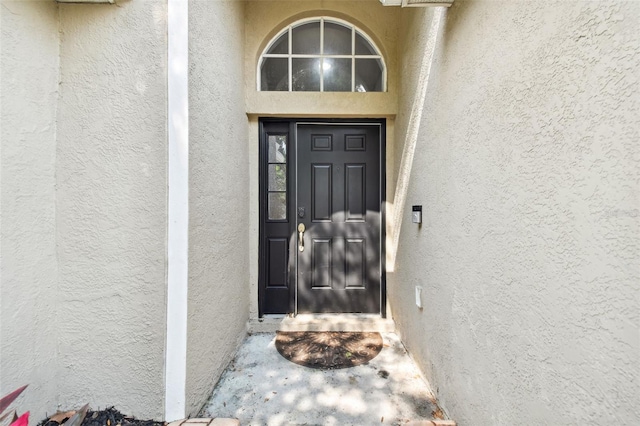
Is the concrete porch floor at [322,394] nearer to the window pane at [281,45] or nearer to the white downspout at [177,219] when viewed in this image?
the white downspout at [177,219]

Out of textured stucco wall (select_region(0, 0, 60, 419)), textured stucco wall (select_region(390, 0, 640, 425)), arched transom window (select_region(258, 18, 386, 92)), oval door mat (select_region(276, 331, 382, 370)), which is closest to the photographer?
textured stucco wall (select_region(390, 0, 640, 425))

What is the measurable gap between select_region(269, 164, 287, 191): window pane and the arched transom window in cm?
84

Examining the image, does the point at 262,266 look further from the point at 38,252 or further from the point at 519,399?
the point at 519,399

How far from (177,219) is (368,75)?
8.12ft

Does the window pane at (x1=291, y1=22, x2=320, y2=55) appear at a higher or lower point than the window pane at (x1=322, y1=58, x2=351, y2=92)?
higher

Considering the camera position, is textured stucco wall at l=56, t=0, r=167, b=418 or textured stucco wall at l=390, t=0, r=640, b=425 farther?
textured stucco wall at l=56, t=0, r=167, b=418

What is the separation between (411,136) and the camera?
2.29 m

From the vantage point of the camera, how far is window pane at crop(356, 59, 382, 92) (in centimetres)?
289

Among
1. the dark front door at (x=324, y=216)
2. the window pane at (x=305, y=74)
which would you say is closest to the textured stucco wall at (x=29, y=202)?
the dark front door at (x=324, y=216)

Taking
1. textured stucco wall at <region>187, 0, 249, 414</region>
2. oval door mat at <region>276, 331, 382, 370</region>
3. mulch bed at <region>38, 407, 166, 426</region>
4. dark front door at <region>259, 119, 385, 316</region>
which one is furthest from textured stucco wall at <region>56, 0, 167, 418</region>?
dark front door at <region>259, 119, 385, 316</region>

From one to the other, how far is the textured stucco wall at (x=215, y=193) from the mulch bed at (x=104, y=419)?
26 centimetres

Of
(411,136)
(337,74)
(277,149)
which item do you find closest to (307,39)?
(337,74)

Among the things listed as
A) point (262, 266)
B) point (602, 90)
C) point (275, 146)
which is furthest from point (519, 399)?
point (275, 146)

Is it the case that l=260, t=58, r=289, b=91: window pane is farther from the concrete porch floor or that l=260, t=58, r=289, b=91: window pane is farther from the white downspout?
the concrete porch floor
